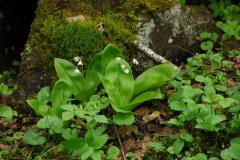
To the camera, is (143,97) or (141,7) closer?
(143,97)

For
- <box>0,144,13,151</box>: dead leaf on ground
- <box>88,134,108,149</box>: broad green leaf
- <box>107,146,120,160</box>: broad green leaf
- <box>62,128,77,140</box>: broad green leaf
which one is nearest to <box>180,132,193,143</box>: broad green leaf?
<box>107,146,120,160</box>: broad green leaf

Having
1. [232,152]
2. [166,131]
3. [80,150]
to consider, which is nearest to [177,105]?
[166,131]

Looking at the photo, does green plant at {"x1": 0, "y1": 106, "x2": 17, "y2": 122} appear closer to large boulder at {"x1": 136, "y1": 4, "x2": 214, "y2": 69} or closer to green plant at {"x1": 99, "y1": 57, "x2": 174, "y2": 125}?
green plant at {"x1": 99, "y1": 57, "x2": 174, "y2": 125}

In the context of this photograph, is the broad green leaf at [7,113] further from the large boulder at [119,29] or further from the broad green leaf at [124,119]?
the broad green leaf at [124,119]

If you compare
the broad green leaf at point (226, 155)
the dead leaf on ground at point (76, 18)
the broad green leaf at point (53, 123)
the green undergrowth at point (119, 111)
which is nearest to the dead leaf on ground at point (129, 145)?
the green undergrowth at point (119, 111)

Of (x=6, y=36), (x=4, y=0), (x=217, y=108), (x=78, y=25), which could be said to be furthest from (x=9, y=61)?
(x=217, y=108)

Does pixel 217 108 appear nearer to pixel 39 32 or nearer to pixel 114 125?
pixel 114 125

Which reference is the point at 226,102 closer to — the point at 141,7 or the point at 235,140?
the point at 235,140
